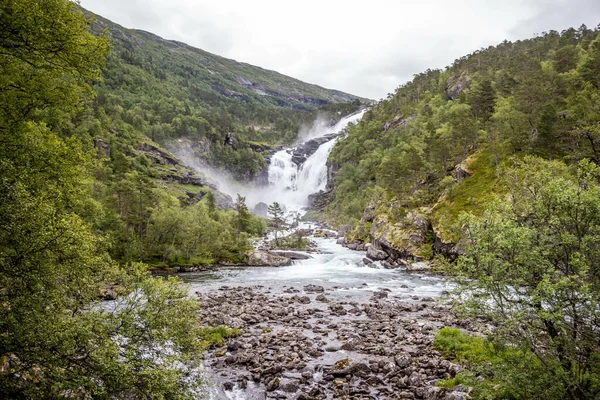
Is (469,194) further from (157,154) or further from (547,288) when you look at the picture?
(157,154)

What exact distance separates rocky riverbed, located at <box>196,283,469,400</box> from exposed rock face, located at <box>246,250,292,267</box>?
3275 centimetres

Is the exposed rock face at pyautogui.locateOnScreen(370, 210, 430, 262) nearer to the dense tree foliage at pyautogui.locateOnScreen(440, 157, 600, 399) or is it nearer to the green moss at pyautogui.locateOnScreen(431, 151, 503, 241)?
the green moss at pyautogui.locateOnScreen(431, 151, 503, 241)

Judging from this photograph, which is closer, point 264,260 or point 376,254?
point 376,254

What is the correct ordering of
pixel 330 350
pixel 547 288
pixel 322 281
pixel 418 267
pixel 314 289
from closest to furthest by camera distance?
1. pixel 547 288
2. pixel 330 350
3. pixel 314 289
4. pixel 322 281
5. pixel 418 267

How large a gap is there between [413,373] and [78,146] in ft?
59.2

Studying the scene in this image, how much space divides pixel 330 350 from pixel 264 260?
1942 inches

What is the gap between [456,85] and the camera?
422 feet

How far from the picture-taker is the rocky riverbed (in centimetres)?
1570

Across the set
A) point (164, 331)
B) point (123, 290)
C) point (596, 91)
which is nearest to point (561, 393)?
point (164, 331)

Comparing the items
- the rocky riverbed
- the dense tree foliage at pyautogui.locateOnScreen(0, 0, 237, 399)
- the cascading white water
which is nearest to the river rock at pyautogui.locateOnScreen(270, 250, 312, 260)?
the rocky riverbed

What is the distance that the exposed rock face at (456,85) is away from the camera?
407 ft

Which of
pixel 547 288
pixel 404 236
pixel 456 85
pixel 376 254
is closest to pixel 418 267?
pixel 404 236

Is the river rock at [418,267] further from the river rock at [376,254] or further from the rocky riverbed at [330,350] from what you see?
the rocky riverbed at [330,350]

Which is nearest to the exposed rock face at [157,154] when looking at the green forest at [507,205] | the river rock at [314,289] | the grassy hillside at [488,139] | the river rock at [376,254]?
the green forest at [507,205]
